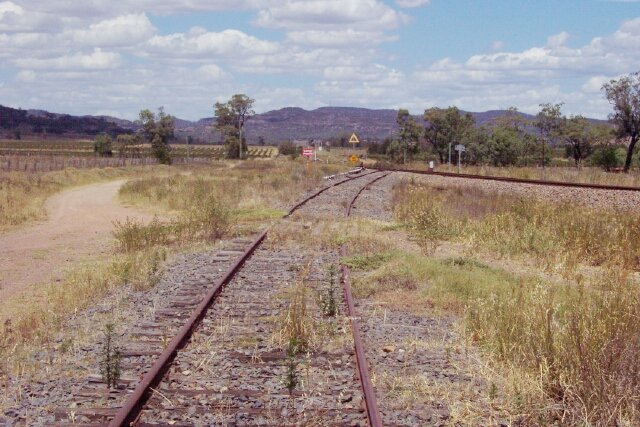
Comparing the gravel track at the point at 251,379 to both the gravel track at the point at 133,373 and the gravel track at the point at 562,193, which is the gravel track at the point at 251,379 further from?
the gravel track at the point at 562,193

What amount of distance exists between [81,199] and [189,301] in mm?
26238

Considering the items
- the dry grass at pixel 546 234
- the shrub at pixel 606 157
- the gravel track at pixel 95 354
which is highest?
the shrub at pixel 606 157

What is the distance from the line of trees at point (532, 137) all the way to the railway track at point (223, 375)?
48013 millimetres

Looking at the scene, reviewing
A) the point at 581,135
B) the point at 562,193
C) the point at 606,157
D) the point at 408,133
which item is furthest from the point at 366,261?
the point at 408,133

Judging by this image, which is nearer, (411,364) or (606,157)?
(411,364)

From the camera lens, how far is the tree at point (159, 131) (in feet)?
296

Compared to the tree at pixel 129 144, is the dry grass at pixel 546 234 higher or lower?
lower

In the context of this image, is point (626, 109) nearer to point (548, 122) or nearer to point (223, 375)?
point (548, 122)

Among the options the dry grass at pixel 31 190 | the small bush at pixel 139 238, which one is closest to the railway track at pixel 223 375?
the small bush at pixel 139 238

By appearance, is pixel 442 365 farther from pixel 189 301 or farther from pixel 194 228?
pixel 194 228

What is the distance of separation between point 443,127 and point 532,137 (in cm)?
1091

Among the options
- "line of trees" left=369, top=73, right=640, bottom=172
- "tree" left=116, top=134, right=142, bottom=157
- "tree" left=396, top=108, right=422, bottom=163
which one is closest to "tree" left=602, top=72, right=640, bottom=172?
"line of trees" left=369, top=73, right=640, bottom=172

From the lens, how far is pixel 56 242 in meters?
19.7

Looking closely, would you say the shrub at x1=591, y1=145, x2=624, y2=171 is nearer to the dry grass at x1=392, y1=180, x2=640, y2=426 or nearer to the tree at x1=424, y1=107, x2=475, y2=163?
the tree at x1=424, y1=107, x2=475, y2=163
